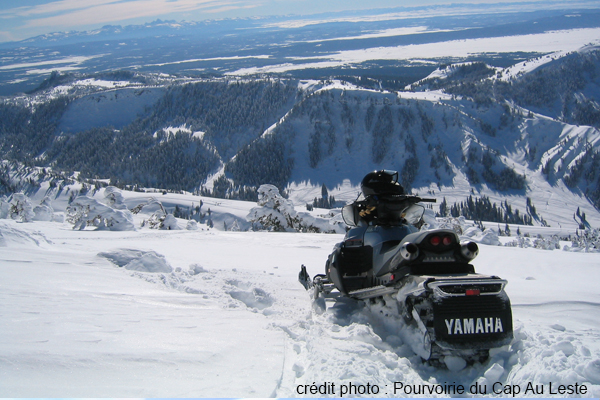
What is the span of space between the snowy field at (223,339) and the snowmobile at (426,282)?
0.30 m

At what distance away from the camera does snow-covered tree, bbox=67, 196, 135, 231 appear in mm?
27531

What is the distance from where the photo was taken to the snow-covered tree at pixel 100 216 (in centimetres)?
2753

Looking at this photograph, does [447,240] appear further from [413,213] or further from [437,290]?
[413,213]

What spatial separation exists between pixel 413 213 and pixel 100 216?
1072 inches

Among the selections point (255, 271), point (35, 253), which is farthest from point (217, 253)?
point (35, 253)

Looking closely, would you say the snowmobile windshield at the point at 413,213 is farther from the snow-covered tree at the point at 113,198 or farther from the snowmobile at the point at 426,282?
the snow-covered tree at the point at 113,198

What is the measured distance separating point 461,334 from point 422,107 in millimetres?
198758

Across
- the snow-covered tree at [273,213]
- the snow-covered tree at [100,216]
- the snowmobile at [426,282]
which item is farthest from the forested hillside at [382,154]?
the snowmobile at [426,282]

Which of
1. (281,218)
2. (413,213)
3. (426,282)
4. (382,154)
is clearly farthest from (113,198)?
(382,154)

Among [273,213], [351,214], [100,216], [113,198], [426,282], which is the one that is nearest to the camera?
[426,282]

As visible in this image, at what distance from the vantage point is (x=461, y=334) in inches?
162

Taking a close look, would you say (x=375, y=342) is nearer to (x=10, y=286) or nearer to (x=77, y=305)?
(x=77, y=305)

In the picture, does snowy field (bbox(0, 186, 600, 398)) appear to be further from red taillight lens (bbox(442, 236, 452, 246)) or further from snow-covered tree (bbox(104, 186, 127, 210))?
snow-covered tree (bbox(104, 186, 127, 210))

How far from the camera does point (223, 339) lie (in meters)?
4.52
